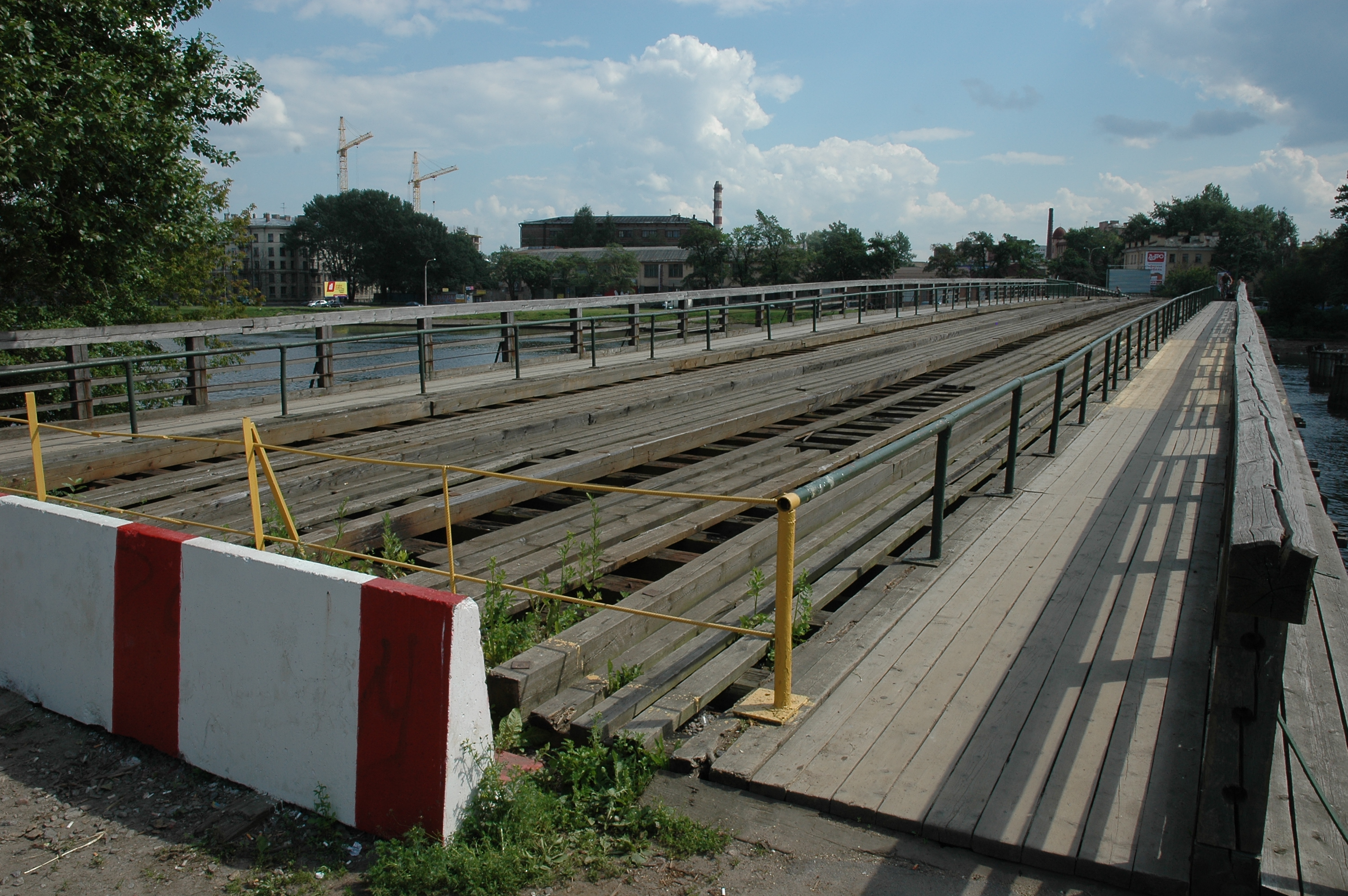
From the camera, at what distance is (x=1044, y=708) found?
3.72m

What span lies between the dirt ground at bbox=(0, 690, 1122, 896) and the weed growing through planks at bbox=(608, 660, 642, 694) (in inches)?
24.7

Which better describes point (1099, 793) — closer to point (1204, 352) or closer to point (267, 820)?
point (267, 820)

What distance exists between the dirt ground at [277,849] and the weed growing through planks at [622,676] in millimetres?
Answer: 627

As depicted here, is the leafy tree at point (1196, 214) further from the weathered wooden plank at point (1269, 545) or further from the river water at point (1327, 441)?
the weathered wooden plank at point (1269, 545)

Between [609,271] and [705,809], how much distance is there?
5214 inches

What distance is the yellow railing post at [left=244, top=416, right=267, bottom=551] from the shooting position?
493 cm

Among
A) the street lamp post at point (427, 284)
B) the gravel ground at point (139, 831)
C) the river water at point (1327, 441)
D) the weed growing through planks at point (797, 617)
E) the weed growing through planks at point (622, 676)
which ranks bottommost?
the river water at point (1327, 441)

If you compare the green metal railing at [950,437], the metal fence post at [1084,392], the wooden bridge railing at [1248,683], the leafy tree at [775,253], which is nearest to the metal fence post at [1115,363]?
the green metal railing at [950,437]

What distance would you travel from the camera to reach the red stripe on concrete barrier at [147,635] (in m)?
3.73

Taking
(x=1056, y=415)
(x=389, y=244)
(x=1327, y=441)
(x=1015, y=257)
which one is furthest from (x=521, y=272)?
(x=1056, y=415)

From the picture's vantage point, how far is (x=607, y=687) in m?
3.95

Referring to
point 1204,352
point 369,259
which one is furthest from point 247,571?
point 369,259

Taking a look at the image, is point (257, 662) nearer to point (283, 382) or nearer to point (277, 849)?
point (277, 849)

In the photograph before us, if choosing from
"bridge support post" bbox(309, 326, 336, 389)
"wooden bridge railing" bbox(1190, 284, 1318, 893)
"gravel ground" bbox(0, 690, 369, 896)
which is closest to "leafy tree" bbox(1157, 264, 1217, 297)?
"bridge support post" bbox(309, 326, 336, 389)
